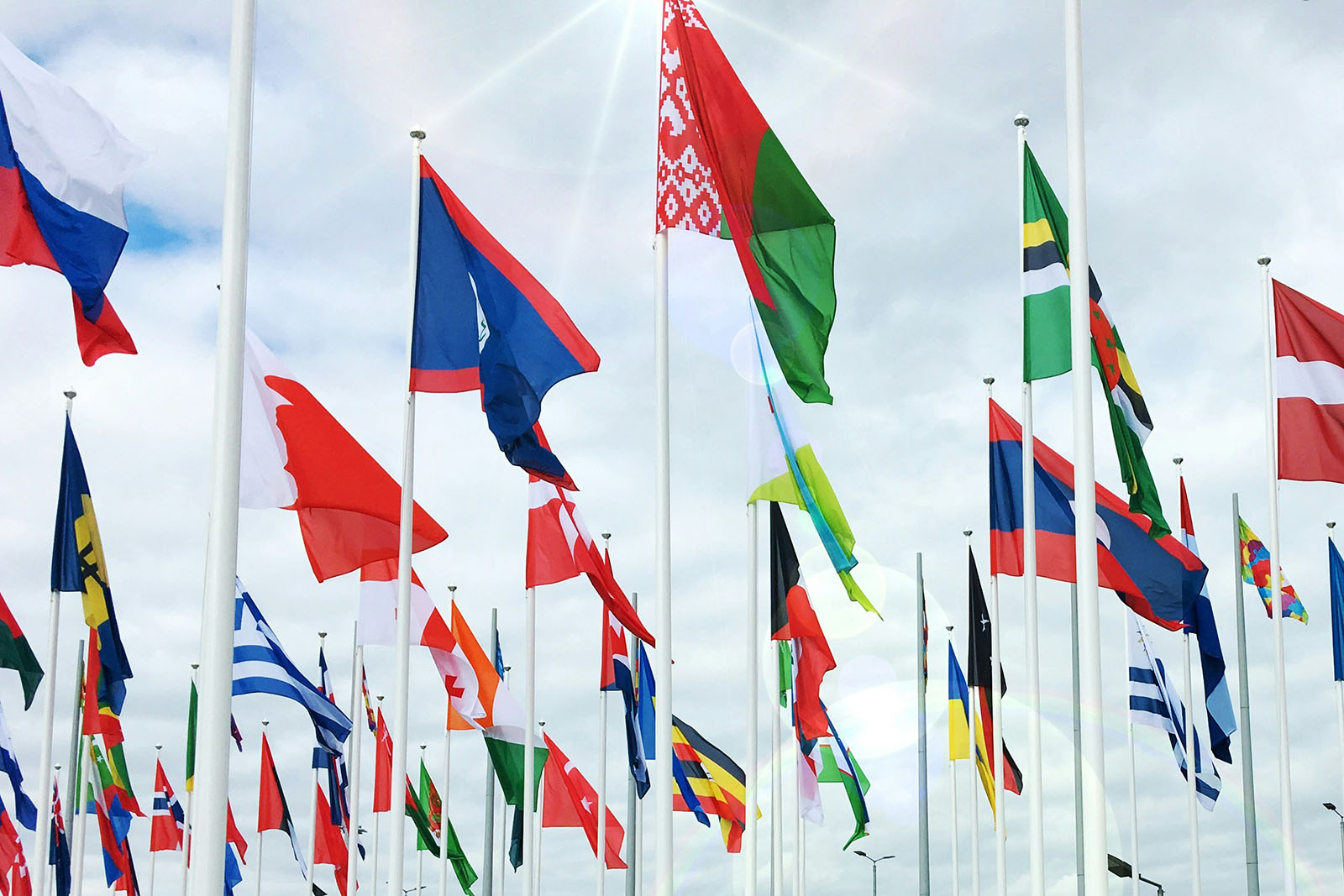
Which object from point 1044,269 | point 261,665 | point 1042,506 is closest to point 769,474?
point 1044,269

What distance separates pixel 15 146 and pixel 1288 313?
15673mm

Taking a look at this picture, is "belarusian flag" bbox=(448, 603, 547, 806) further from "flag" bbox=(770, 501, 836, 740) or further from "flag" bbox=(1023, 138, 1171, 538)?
"flag" bbox=(1023, 138, 1171, 538)

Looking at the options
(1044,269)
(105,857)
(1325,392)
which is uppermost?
(1044,269)

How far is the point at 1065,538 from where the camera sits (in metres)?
21.1

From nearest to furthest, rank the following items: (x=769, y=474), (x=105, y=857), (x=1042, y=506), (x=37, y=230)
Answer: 1. (x=37, y=230)
2. (x=769, y=474)
3. (x=1042, y=506)
4. (x=105, y=857)

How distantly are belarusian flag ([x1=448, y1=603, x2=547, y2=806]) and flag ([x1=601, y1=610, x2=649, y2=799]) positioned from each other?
2.17 m

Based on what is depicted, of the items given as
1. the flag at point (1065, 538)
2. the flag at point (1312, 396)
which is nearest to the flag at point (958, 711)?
the flag at point (1065, 538)

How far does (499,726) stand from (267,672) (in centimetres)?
415

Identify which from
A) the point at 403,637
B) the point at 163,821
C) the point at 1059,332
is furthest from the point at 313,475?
the point at 163,821

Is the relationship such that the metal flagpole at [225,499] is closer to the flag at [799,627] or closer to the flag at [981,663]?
the flag at [799,627]

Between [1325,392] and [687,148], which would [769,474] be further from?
[1325,392]

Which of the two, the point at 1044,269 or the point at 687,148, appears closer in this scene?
the point at 687,148

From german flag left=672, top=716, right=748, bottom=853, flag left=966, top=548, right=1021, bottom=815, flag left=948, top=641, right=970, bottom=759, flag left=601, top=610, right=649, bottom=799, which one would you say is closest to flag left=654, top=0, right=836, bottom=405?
flag left=601, top=610, right=649, bottom=799

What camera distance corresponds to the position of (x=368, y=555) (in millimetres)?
16016
